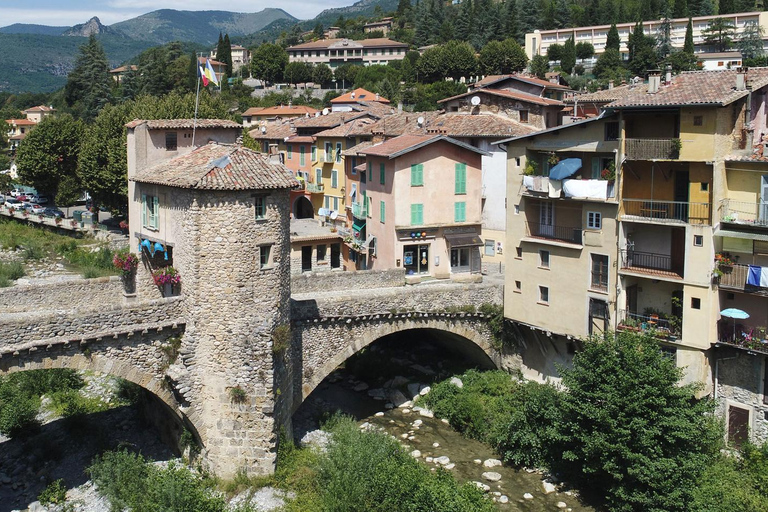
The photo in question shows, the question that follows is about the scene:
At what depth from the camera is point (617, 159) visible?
29.5 meters

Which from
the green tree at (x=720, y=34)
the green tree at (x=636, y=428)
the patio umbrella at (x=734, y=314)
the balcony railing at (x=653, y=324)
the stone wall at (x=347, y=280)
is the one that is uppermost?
the green tree at (x=720, y=34)

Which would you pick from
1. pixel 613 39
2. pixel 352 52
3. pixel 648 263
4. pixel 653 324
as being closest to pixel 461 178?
pixel 648 263

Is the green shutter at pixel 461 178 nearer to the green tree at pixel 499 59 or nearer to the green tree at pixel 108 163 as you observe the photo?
the green tree at pixel 108 163

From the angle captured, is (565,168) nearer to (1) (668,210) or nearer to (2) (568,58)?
(1) (668,210)

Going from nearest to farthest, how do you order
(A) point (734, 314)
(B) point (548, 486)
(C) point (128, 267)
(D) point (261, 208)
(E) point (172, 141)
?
(D) point (261, 208) < (A) point (734, 314) < (B) point (548, 486) < (C) point (128, 267) < (E) point (172, 141)

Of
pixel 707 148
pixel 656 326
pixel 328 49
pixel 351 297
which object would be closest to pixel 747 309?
pixel 656 326

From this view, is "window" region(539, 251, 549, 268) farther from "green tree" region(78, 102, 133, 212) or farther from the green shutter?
"green tree" region(78, 102, 133, 212)

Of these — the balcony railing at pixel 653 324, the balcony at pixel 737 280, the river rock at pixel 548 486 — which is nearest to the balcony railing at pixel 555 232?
the balcony railing at pixel 653 324

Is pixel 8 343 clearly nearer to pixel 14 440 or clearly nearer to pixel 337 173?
pixel 14 440

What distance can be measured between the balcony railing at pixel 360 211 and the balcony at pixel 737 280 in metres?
22.0

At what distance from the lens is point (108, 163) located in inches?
2323

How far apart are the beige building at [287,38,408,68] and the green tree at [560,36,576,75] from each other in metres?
38.3

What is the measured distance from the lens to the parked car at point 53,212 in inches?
2795

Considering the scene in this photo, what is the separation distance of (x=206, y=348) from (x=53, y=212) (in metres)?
53.9
